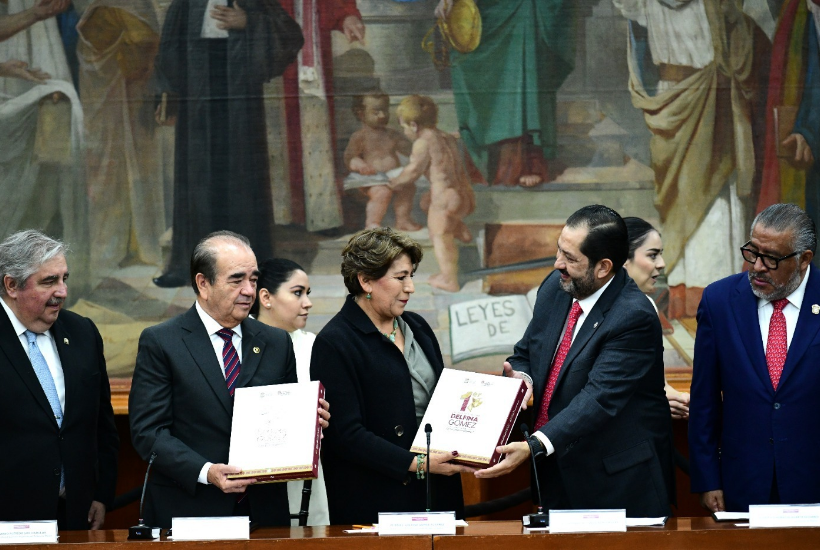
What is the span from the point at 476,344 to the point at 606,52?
2.04 meters

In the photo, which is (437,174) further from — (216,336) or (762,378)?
(762,378)

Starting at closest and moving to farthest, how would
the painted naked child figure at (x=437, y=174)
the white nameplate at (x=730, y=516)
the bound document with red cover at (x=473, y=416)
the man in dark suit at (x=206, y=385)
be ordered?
Answer: 1. the white nameplate at (x=730, y=516)
2. the bound document with red cover at (x=473, y=416)
3. the man in dark suit at (x=206, y=385)
4. the painted naked child figure at (x=437, y=174)

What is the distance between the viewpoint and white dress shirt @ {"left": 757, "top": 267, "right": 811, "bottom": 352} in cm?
401

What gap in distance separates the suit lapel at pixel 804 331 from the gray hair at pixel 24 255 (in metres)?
2.91

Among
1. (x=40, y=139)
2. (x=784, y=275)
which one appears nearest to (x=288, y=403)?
(x=784, y=275)

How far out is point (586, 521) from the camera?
10.6 feet

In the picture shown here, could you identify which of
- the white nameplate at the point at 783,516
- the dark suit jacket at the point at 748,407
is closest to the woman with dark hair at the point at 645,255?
the dark suit jacket at the point at 748,407

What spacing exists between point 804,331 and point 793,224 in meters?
0.41

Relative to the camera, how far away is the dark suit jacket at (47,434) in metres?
3.95

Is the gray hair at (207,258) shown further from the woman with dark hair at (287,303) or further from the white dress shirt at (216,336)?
the woman with dark hair at (287,303)

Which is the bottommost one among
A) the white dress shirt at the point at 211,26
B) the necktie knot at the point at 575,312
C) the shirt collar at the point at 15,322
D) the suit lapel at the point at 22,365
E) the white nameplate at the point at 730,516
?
the white nameplate at the point at 730,516

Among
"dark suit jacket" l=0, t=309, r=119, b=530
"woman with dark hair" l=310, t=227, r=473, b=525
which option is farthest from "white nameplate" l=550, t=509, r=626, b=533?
"dark suit jacket" l=0, t=309, r=119, b=530

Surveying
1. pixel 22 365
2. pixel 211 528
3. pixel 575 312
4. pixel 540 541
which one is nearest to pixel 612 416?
pixel 575 312

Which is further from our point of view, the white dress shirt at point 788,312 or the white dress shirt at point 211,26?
the white dress shirt at point 211,26
